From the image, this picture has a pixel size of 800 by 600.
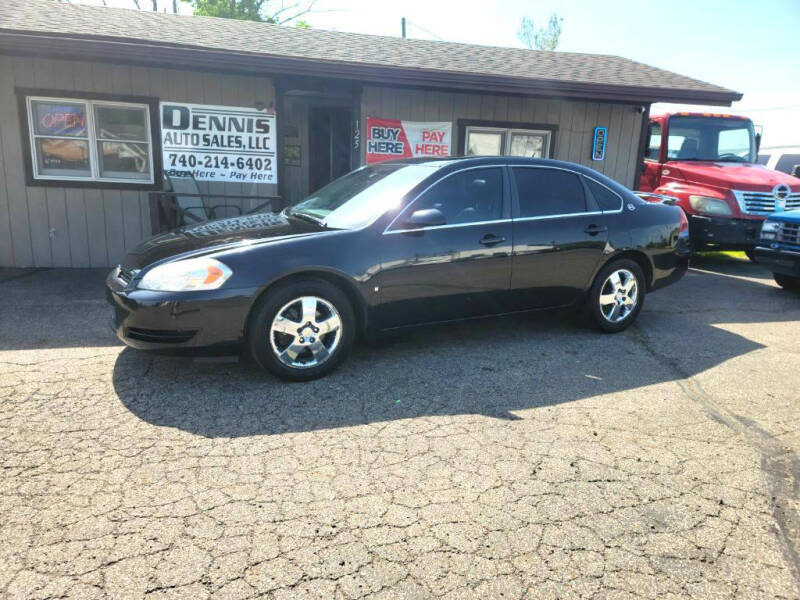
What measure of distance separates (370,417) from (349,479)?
2.38 ft

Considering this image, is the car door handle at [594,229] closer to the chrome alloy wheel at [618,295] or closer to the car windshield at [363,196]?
the chrome alloy wheel at [618,295]

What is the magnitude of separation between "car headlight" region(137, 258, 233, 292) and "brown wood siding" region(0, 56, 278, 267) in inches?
190

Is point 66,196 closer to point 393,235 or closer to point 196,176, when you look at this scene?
point 196,176

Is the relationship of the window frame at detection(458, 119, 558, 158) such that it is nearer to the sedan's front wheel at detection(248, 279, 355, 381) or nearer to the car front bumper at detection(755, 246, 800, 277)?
the car front bumper at detection(755, 246, 800, 277)

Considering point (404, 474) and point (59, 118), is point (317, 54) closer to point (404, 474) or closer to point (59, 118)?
point (59, 118)

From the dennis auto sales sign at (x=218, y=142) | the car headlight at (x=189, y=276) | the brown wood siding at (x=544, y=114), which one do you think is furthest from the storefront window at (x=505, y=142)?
the car headlight at (x=189, y=276)

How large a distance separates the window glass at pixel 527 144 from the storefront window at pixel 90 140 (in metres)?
5.57

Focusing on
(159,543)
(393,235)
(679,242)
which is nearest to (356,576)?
(159,543)

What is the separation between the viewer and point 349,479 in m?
2.88

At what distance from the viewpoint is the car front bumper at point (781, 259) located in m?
7.25

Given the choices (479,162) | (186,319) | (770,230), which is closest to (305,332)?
(186,319)

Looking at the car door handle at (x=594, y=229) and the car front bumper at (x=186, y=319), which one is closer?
the car front bumper at (x=186, y=319)

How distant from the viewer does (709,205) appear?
30.5 feet

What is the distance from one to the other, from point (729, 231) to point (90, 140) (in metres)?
9.52
